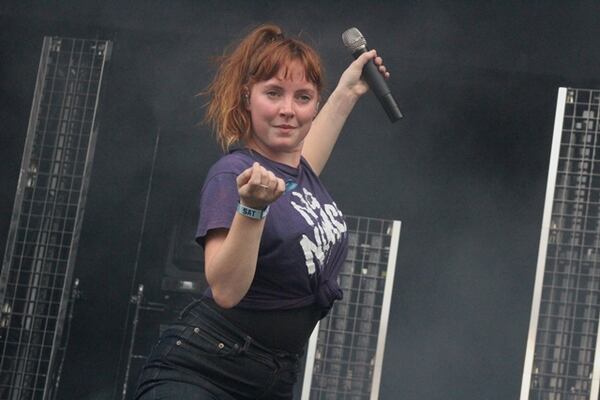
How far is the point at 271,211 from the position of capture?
176 cm

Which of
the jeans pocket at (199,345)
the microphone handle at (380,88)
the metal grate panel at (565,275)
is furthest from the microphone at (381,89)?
the metal grate panel at (565,275)

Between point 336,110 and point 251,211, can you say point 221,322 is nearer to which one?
point 251,211

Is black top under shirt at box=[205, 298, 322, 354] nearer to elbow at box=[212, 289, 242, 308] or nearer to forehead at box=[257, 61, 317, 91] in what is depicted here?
elbow at box=[212, 289, 242, 308]

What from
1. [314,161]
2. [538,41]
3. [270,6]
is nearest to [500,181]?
[538,41]

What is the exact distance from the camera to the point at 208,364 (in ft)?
5.84

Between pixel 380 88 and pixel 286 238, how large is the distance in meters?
0.62

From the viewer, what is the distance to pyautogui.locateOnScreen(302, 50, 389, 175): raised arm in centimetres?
221

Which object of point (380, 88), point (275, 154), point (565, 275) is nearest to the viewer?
point (275, 154)

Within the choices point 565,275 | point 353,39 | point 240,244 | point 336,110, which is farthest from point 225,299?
point 565,275

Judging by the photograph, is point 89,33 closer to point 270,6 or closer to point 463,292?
point 270,6

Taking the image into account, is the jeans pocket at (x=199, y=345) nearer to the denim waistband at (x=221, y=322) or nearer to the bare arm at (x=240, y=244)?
the denim waistband at (x=221, y=322)

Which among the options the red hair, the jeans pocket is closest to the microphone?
the red hair

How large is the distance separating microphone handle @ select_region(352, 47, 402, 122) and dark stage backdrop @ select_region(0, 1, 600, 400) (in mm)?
3336

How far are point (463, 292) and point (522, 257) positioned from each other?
1.15 feet
